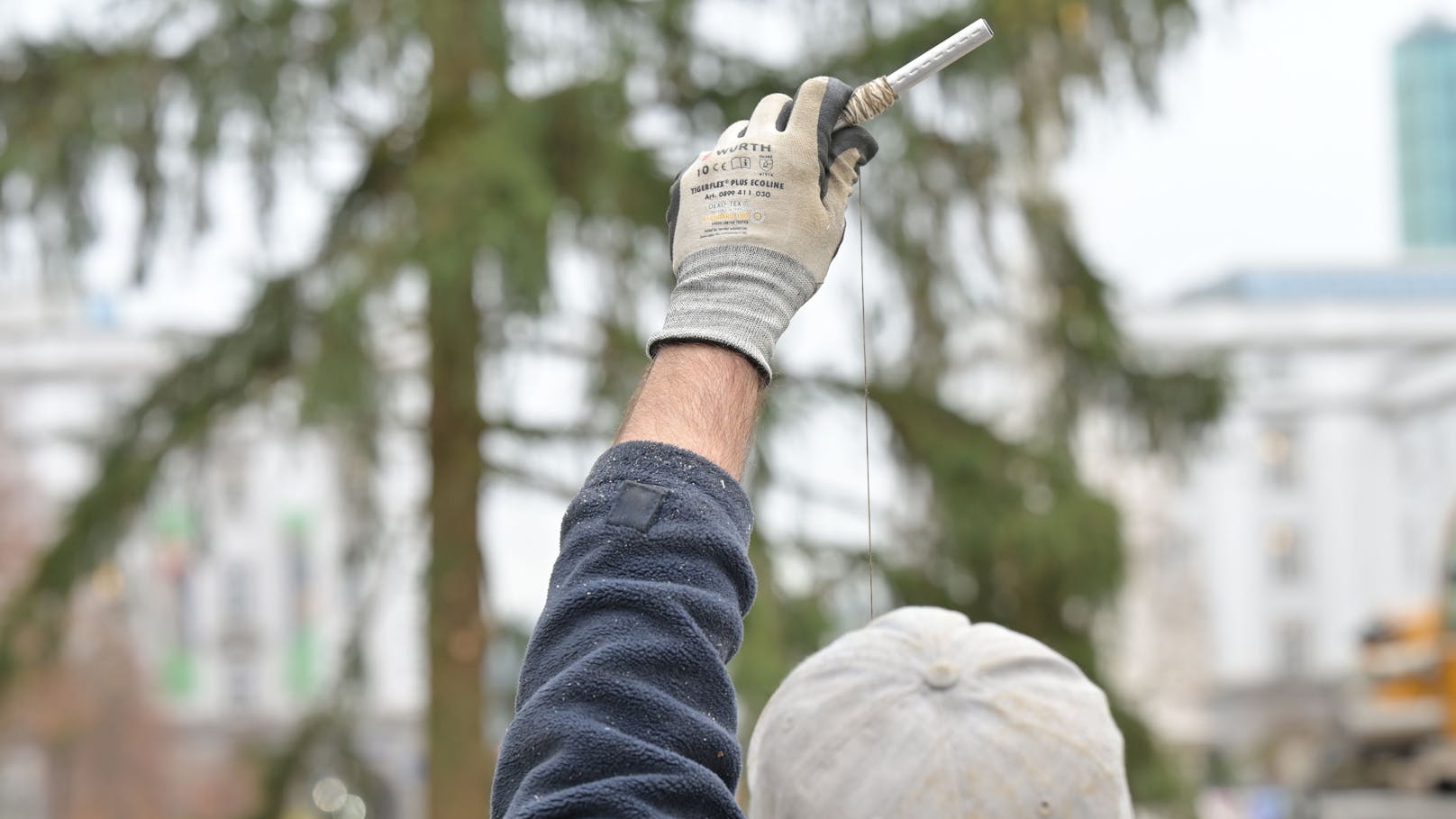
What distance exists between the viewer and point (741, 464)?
136cm

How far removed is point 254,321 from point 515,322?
148 centimetres

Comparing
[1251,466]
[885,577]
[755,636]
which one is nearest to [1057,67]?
[885,577]

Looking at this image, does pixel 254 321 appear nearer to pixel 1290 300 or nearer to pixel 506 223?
pixel 506 223

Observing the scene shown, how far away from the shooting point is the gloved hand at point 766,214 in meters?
1.38

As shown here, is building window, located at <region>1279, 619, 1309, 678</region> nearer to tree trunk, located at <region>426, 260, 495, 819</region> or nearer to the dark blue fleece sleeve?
tree trunk, located at <region>426, 260, 495, 819</region>

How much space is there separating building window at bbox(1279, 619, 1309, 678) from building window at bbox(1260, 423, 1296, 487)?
476 cm

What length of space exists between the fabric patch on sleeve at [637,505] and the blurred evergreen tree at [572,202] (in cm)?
459

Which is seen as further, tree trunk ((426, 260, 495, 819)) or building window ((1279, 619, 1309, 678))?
building window ((1279, 619, 1309, 678))

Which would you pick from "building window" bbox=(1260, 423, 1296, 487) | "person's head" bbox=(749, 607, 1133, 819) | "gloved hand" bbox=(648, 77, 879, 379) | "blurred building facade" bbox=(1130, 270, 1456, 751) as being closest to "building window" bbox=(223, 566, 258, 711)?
"blurred building facade" bbox=(1130, 270, 1456, 751)

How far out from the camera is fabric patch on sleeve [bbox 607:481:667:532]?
1282 mm

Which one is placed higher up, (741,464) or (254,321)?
(254,321)

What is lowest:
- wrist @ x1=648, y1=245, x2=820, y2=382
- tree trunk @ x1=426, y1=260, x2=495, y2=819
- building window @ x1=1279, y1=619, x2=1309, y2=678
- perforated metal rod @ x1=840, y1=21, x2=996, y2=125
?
building window @ x1=1279, y1=619, x2=1309, y2=678

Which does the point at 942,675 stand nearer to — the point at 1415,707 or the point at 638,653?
the point at 638,653

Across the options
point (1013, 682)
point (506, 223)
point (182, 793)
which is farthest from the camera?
point (182, 793)
